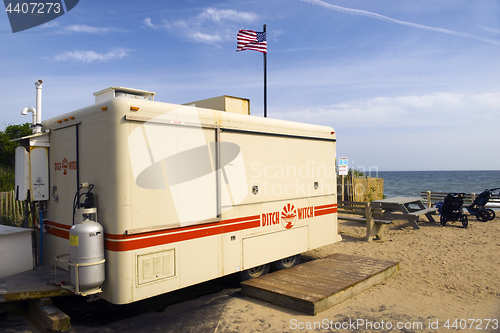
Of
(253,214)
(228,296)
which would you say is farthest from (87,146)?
(228,296)

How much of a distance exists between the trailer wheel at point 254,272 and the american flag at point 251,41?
734 centimetres

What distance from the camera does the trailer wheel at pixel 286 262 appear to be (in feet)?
21.9

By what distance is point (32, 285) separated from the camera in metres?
4.55

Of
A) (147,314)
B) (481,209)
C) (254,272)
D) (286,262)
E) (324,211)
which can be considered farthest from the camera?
(481,209)

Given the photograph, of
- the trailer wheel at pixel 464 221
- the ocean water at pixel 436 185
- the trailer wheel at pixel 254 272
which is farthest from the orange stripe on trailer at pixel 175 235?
the ocean water at pixel 436 185

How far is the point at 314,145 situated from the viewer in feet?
23.6

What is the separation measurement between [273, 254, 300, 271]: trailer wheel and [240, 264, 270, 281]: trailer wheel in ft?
1.05

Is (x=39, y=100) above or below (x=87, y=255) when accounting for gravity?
above

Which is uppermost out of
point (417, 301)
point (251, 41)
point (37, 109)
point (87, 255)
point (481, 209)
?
point (251, 41)

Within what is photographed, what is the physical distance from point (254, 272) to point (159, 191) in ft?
8.35

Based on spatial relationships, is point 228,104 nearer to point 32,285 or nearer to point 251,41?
point 32,285

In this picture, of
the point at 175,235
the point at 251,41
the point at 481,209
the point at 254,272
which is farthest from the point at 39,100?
the point at 481,209

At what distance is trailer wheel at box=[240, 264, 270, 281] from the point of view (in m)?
6.03

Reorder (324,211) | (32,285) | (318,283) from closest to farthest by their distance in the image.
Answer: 1. (32,285)
2. (318,283)
3. (324,211)
